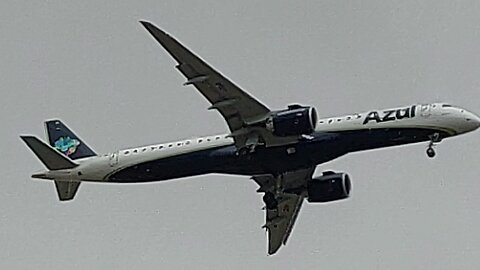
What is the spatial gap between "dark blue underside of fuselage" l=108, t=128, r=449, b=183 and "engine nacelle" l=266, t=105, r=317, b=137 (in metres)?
1.74

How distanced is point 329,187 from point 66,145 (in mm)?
18517

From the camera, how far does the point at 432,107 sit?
7769cm

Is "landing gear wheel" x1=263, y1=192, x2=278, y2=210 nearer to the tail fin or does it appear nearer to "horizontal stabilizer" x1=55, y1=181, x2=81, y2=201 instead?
the tail fin

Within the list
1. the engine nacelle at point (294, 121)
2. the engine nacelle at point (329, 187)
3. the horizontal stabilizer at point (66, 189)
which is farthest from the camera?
the engine nacelle at point (329, 187)

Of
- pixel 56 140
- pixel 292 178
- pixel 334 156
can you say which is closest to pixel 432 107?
pixel 334 156

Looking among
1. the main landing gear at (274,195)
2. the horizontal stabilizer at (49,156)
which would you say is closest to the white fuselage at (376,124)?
the horizontal stabilizer at (49,156)

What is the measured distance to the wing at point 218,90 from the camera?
2884 inches

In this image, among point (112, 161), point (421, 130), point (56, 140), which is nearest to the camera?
point (421, 130)

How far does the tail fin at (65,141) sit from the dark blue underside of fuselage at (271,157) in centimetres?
441

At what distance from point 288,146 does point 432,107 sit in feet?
30.2

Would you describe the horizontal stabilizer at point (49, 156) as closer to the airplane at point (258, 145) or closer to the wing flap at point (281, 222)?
the airplane at point (258, 145)

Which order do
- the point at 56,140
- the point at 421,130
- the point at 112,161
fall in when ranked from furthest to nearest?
the point at 56,140
the point at 112,161
the point at 421,130

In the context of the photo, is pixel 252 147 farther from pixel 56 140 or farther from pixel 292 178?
pixel 56 140

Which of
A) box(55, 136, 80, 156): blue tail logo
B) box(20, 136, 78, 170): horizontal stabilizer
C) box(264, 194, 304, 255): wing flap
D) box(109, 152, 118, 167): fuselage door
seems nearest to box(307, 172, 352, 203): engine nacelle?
box(264, 194, 304, 255): wing flap
